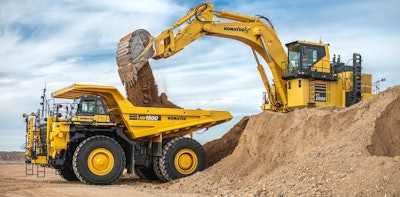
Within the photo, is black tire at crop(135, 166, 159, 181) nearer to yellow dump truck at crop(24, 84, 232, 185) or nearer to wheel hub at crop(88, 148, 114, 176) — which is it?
yellow dump truck at crop(24, 84, 232, 185)

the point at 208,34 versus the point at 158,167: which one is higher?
the point at 208,34

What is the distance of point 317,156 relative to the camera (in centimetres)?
1337

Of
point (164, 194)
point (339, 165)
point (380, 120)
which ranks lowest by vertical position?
point (164, 194)

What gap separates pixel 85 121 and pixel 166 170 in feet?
10.3

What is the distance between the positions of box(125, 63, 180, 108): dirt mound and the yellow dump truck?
1100 millimetres

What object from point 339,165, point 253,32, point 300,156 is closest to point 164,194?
point 300,156

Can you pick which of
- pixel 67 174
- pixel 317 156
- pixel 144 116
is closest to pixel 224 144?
pixel 144 116

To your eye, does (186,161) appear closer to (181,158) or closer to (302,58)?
(181,158)

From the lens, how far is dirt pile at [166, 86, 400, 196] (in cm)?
1173

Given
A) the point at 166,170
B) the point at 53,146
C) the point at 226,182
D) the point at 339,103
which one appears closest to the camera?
the point at 226,182

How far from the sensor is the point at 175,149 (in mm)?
18797

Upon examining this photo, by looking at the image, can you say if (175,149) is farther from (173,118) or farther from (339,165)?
(339,165)

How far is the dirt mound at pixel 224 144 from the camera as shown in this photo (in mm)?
21078

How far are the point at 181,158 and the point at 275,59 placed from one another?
19.9ft
